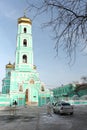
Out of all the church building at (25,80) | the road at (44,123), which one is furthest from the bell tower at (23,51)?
the road at (44,123)

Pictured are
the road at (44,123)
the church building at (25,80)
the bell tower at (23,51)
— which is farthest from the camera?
the bell tower at (23,51)

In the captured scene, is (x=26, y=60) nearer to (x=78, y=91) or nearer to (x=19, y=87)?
(x=19, y=87)

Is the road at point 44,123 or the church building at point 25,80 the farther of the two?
the church building at point 25,80

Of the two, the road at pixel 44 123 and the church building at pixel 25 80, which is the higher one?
the church building at pixel 25 80

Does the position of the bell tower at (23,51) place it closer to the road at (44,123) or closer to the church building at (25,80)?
the church building at (25,80)

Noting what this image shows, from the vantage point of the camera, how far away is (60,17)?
7.27 m

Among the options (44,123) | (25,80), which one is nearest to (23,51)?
(25,80)

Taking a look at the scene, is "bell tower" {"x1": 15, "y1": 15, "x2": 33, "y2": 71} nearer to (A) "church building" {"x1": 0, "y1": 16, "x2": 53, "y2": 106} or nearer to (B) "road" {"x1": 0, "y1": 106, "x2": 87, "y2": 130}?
(A) "church building" {"x1": 0, "y1": 16, "x2": 53, "y2": 106}

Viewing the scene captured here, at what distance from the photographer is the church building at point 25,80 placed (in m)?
52.7

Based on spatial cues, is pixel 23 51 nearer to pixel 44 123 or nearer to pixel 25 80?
pixel 25 80

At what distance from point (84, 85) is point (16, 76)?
26542 millimetres

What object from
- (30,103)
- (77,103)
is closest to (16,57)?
(30,103)

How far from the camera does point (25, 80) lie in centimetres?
5503

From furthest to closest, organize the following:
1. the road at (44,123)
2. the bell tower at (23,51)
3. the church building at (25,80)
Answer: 1. the bell tower at (23,51)
2. the church building at (25,80)
3. the road at (44,123)
